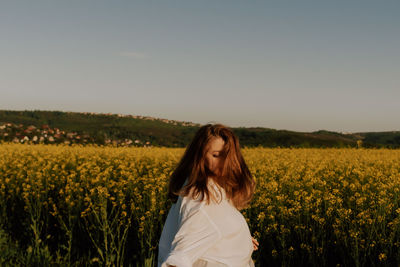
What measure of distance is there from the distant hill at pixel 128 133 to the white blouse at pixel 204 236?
41.2ft

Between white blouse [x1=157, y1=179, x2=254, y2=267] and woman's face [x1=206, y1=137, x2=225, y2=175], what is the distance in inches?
4.1

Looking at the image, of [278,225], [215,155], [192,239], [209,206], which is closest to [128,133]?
[278,225]

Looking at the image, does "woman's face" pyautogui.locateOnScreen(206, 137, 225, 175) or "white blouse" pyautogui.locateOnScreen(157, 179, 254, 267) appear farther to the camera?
"woman's face" pyautogui.locateOnScreen(206, 137, 225, 175)

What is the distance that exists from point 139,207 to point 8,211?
3571 millimetres

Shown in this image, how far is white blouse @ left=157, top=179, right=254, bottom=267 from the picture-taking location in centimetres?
166

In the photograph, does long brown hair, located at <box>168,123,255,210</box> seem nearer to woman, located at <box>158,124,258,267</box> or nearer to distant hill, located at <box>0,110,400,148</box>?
woman, located at <box>158,124,258,267</box>

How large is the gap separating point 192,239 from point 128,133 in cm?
2921

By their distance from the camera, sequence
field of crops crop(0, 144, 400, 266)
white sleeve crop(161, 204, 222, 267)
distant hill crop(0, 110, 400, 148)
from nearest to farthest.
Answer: white sleeve crop(161, 204, 222, 267) → field of crops crop(0, 144, 400, 266) → distant hill crop(0, 110, 400, 148)

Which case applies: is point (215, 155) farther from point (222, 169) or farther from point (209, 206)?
point (209, 206)

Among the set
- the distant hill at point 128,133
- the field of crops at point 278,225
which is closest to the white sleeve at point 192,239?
the field of crops at point 278,225

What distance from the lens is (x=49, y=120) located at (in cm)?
4578

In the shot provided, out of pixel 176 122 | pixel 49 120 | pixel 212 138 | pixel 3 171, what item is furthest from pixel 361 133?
pixel 212 138

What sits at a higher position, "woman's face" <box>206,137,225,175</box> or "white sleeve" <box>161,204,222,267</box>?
"woman's face" <box>206,137,225,175</box>

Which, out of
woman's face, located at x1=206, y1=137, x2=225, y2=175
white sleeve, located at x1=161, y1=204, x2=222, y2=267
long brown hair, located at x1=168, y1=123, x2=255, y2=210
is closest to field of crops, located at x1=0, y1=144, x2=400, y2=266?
long brown hair, located at x1=168, y1=123, x2=255, y2=210
